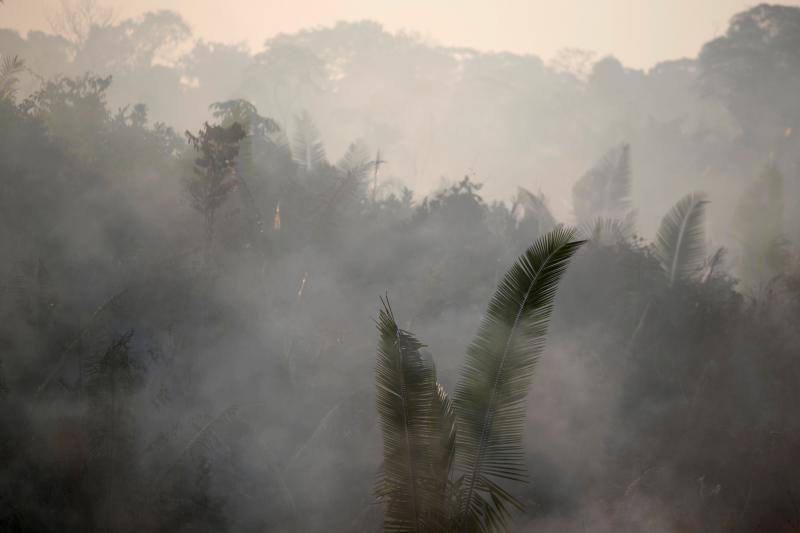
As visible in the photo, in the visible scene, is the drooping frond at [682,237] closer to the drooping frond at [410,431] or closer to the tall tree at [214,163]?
the tall tree at [214,163]

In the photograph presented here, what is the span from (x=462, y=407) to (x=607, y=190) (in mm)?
17869

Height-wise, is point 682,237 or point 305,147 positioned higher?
point 305,147

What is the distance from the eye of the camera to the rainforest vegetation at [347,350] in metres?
7.36

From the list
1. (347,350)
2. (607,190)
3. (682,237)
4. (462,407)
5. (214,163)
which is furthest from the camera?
(607,190)

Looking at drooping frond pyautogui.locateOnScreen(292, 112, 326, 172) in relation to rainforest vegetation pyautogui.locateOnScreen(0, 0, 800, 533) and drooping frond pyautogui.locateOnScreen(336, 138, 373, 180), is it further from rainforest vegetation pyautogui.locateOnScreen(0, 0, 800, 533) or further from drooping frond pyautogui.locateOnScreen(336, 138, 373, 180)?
drooping frond pyautogui.locateOnScreen(336, 138, 373, 180)

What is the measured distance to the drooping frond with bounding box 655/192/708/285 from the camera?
17.2 meters

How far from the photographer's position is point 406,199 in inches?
826

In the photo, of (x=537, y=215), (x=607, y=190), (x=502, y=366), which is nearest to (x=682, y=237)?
(x=537, y=215)

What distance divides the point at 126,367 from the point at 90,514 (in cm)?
222

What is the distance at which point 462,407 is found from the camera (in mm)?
7141

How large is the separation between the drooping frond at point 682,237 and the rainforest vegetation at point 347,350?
0.07 meters

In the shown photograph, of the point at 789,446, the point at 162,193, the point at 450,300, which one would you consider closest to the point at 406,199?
the point at 450,300

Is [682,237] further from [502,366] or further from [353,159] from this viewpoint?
[502,366]

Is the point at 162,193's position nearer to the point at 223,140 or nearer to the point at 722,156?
the point at 223,140
